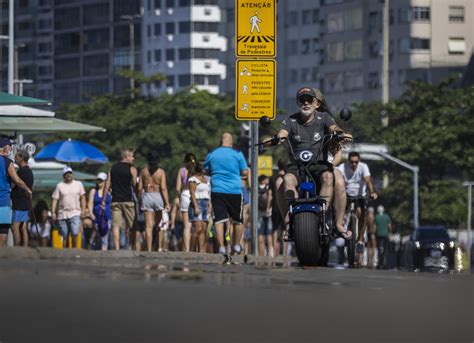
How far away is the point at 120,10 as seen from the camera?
188875mm

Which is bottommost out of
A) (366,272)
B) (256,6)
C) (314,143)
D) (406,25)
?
(366,272)

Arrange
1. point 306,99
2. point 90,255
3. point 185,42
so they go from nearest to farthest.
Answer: point 306,99
point 90,255
point 185,42

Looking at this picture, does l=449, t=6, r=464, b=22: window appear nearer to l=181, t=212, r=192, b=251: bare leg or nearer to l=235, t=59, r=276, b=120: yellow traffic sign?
l=181, t=212, r=192, b=251: bare leg

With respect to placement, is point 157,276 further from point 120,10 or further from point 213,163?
point 120,10

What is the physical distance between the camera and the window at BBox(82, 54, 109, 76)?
627 ft

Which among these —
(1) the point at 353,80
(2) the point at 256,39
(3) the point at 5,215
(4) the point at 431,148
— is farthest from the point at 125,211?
(1) the point at 353,80

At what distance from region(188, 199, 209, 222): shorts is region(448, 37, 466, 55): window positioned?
4454 inches

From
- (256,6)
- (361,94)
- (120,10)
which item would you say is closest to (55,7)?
(120,10)

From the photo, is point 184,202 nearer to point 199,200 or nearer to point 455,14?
point 199,200

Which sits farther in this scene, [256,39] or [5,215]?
[256,39]

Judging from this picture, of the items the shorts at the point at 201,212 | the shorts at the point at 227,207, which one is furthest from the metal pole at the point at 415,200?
the shorts at the point at 227,207

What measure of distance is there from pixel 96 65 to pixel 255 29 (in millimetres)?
169756

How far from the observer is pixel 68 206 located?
30734 millimetres

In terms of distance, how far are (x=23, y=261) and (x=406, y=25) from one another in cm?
12680
